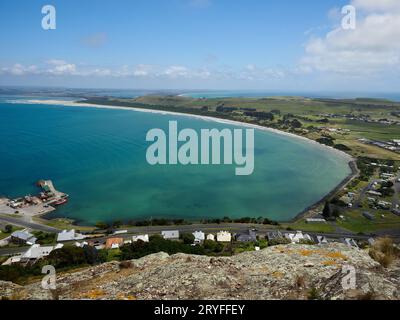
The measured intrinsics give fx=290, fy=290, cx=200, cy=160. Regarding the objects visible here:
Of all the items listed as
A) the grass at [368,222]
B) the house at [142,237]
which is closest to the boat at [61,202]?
the house at [142,237]

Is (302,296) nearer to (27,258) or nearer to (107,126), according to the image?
(27,258)

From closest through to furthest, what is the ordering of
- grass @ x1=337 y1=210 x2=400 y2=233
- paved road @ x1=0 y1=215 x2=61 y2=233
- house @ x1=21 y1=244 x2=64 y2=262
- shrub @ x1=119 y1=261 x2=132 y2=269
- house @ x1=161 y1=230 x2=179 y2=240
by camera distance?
shrub @ x1=119 y1=261 x2=132 y2=269 < house @ x1=21 y1=244 x2=64 y2=262 < house @ x1=161 y1=230 x2=179 y2=240 < paved road @ x1=0 y1=215 x2=61 y2=233 < grass @ x1=337 y1=210 x2=400 y2=233

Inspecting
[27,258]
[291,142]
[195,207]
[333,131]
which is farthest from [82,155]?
[333,131]

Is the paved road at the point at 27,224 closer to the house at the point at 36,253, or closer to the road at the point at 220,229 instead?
the house at the point at 36,253

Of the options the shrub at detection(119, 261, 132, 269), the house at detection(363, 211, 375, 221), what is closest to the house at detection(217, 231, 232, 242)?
the house at detection(363, 211, 375, 221)

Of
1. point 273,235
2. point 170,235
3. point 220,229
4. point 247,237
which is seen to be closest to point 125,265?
point 170,235

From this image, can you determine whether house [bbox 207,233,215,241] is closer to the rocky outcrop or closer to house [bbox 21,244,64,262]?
house [bbox 21,244,64,262]

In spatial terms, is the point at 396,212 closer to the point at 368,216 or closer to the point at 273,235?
the point at 368,216
